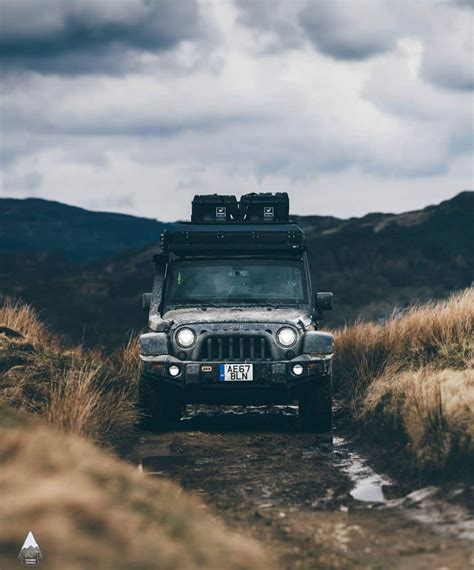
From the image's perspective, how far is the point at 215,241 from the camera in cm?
1144

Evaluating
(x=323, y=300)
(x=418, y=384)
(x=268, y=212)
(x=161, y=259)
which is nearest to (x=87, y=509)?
(x=418, y=384)

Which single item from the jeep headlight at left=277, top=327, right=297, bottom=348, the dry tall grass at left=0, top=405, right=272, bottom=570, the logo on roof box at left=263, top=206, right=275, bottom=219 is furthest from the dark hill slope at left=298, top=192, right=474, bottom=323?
the dry tall grass at left=0, top=405, right=272, bottom=570

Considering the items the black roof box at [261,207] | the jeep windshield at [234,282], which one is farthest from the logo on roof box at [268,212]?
the jeep windshield at [234,282]

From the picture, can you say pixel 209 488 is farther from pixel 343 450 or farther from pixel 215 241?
pixel 215 241

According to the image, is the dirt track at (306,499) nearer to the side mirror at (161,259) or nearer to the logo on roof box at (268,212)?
the side mirror at (161,259)

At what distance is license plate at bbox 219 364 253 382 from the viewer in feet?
33.1

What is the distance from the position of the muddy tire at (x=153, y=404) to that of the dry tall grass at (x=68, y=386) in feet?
0.52

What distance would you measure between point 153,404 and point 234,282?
6.22 feet

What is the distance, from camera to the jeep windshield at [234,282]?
1124 cm

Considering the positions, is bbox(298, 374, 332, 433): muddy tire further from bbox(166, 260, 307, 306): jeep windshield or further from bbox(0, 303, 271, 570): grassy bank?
bbox(0, 303, 271, 570): grassy bank

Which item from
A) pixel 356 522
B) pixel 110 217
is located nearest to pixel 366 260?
pixel 356 522

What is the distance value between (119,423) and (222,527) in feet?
13.6

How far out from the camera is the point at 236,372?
10094 millimetres

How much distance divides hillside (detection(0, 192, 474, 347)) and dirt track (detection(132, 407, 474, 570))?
2574 cm
